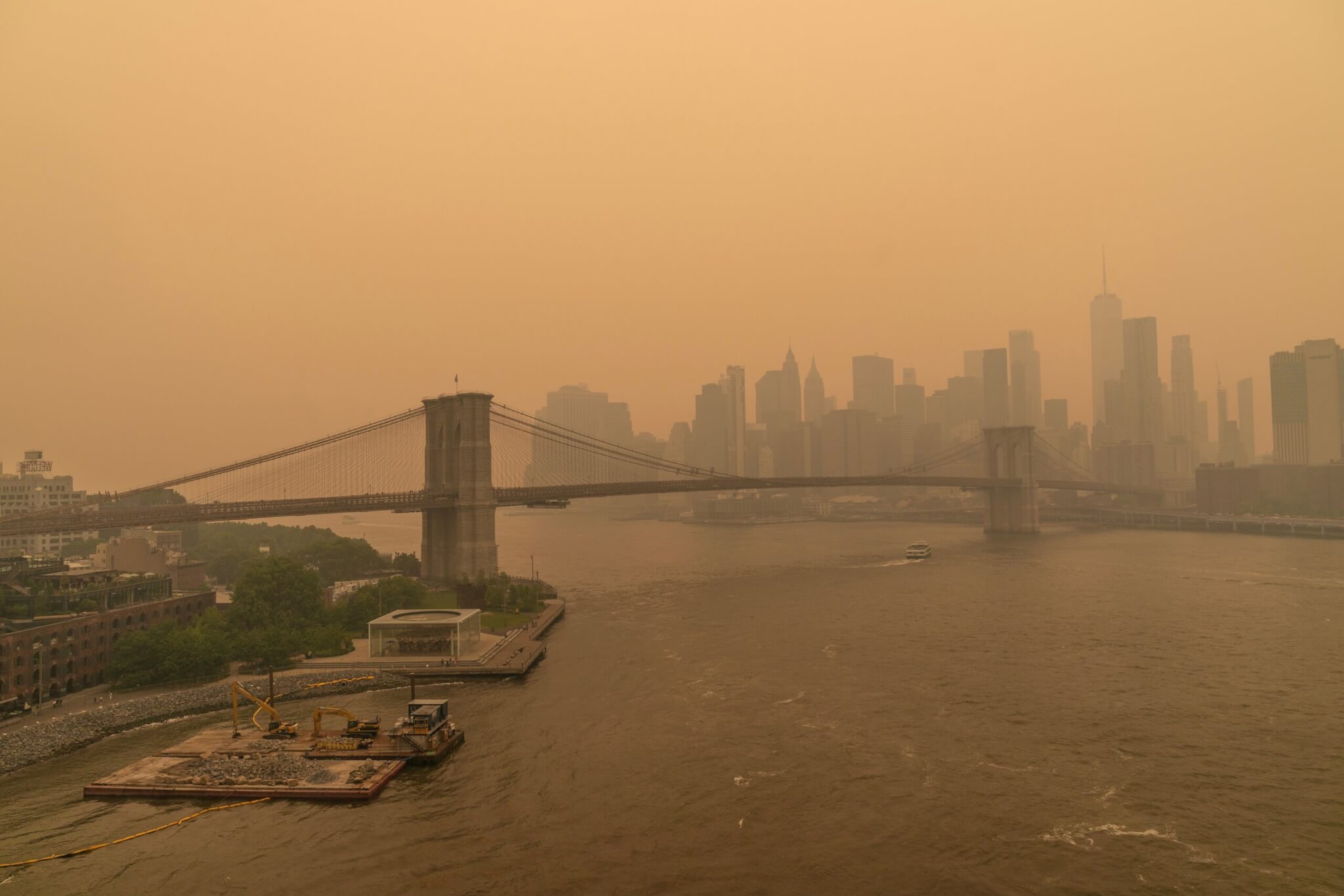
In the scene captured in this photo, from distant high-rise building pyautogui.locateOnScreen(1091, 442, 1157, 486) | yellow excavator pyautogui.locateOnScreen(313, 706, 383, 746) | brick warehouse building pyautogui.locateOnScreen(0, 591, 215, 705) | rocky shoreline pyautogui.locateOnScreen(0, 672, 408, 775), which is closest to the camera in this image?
rocky shoreline pyautogui.locateOnScreen(0, 672, 408, 775)

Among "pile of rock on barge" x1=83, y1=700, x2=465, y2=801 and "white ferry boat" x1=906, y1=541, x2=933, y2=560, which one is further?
"white ferry boat" x1=906, y1=541, x2=933, y2=560

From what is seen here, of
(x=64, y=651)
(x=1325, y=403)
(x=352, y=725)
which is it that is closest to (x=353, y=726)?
(x=352, y=725)

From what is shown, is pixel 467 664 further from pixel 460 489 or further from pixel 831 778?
pixel 460 489

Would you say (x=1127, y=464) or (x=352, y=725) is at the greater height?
(x=1127, y=464)

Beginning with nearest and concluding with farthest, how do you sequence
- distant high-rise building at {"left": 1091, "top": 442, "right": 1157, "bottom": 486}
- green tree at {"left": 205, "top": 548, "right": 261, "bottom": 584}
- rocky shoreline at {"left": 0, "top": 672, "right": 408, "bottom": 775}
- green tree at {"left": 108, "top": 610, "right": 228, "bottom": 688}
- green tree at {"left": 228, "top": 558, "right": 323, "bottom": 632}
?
rocky shoreline at {"left": 0, "top": 672, "right": 408, "bottom": 775}, green tree at {"left": 108, "top": 610, "right": 228, "bottom": 688}, green tree at {"left": 228, "top": 558, "right": 323, "bottom": 632}, green tree at {"left": 205, "top": 548, "right": 261, "bottom": 584}, distant high-rise building at {"left": 1091, "top": 442, "right": 1157, "bottom": 486}

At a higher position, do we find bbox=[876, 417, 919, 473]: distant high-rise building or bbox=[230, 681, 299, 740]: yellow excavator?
bbox=[876, 417, 919, 473]: distant high-rise building

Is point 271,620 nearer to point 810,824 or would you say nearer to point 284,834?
point 284,834

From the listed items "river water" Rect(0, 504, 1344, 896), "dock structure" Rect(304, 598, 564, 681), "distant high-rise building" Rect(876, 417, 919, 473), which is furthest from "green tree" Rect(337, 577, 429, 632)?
"distant high-rise building" Rect(876, 417, 919, 473)

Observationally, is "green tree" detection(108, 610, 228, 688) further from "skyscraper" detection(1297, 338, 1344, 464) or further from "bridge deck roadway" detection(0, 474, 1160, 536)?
"skyscraper" detection(1297, 338, 1344, 464)

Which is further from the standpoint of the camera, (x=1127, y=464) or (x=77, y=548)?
(x=1127, y=464)
